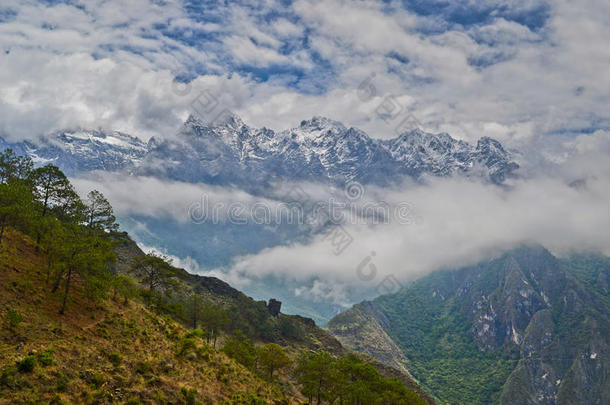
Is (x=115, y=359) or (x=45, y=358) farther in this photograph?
A: (x=115, y=359)

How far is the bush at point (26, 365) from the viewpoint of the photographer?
115 ft

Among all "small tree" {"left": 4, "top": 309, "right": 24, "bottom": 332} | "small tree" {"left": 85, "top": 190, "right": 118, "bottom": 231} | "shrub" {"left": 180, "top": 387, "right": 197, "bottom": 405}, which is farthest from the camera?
"small tree" {"left": 85, "top": 190, "right": 118, "bottom": 231}

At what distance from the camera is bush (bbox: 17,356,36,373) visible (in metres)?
35.1

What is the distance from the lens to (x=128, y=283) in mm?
71125

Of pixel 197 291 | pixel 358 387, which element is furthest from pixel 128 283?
pixel 197 291

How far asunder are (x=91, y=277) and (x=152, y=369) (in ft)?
55.1

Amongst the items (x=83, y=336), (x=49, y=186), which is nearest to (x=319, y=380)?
(x=83, y=336)

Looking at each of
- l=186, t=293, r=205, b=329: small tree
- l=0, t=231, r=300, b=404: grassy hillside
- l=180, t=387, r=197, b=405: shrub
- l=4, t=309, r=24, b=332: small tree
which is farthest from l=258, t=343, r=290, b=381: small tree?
l=4, t=309, r=24, b=332: small tree

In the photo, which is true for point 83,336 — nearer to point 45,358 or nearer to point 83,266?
point 45,358

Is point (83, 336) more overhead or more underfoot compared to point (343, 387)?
more overhead

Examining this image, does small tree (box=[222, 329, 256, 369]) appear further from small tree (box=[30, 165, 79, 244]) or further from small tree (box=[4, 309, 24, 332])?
small tree (box=[4, 309, 24, 332])

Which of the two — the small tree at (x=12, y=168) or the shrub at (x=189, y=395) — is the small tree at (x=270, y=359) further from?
the small tree at (x=12, y=168)

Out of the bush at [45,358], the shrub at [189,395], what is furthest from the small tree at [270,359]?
→ the bush at [45,358]

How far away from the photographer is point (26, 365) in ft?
116
